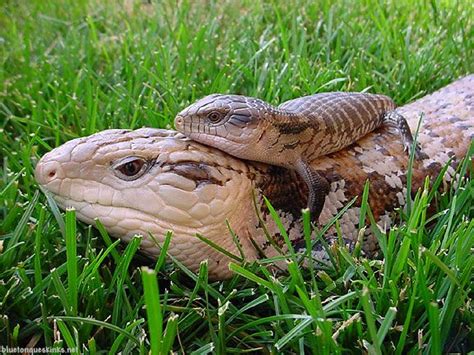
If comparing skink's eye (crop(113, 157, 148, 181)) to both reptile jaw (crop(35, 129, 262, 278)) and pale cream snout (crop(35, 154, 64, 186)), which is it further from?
pale cream snout (crop(35, 154, 64, 186))

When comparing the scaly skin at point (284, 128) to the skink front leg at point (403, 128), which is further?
the skink front leg at point (403, 128)

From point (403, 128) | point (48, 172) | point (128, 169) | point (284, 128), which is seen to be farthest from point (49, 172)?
point (403, 128)

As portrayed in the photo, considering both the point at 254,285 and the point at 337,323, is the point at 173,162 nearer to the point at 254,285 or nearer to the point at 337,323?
the point at 254,285

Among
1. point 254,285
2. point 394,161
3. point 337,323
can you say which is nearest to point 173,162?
point 254,285

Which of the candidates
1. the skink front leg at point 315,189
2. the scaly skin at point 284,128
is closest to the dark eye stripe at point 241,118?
the scaly skin at point 284,128

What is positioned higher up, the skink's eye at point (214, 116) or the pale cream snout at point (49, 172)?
the skink's eye at point (214, 116)

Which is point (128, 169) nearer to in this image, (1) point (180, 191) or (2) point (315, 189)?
(1) point (180, 191)

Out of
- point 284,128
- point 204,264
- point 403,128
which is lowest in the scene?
point 204,264

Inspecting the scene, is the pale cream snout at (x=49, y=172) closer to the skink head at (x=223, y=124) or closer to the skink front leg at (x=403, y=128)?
the skink head at (x=223, y=124)
